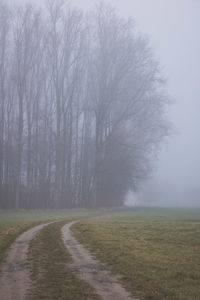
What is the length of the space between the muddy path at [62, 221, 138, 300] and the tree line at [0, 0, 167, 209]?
30.7 meters

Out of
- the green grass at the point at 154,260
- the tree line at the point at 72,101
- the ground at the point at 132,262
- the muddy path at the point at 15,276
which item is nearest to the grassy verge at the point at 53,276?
the ground at the point at 132,262

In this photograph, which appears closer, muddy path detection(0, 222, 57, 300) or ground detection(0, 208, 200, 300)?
muddy path detection(0, 222, 57, 300)

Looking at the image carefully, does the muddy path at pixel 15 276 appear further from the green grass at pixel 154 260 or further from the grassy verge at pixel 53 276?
the green grass at pixel 154 260

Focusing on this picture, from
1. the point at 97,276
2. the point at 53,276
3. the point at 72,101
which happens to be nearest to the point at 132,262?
the point at 97,276

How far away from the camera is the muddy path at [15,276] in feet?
21.0

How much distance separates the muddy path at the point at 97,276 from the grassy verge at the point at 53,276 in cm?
19

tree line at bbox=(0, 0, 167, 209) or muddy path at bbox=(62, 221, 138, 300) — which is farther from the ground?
tree line at bbox=(0, 0, 167, 209)

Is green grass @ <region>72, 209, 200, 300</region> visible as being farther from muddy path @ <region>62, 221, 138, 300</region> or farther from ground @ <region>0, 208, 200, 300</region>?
muddy path @ <region>62, 221, 138, 300</region>

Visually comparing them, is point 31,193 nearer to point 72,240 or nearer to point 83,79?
point 83,79

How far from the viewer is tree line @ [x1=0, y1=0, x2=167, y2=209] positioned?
42.2 m

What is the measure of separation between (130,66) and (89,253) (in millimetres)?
37281

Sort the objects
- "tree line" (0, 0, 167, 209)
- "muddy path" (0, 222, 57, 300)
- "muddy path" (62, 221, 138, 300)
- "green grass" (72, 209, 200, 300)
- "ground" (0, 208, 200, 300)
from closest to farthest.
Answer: "muddy path" (0, 222, 57, 300) < "muddy path" (62, 221, 138, 300) < "ground" (0, 208, 200, 300) < "green grass" (72, 209, 200, 300) < "tree line" (0, 0, 167, 209)

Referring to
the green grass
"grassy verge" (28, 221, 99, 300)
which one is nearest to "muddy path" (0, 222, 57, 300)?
"grassy verge" (28, 221, 99, 300)

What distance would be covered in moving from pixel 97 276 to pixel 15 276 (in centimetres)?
169
